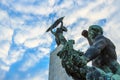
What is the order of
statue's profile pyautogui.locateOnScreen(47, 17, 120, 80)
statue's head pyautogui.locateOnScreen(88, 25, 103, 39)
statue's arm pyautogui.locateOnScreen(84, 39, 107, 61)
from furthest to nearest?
statue's head pyautogui.locateOnScreen(88, 25, 103, 39)
statue's arm pyautogui.locateOnScreen(84, 39, 107, 61)
statue's profile pyautogui.locateOnScreen(47, 17, 120, 80)

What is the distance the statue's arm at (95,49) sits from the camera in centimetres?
550

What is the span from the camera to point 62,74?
16.5 meters

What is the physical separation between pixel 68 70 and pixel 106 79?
1.69 ft

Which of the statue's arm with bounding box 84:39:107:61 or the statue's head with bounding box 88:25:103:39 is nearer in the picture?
the statue's arm with bounding box 84:39:107:61

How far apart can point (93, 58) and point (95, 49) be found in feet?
0.45

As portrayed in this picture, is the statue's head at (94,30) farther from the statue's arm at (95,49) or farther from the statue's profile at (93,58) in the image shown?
the statue's arm at (95,49)

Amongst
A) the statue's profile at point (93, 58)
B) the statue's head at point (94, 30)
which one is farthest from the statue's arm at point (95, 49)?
the statue's head at point (94, 30)

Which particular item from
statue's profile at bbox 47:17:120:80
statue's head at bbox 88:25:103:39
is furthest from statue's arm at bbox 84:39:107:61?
statue's head at bbox 88:25:103:39

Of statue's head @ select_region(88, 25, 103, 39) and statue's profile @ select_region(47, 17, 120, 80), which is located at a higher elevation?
statue's head @ select_region(88, 25, 103, 39)

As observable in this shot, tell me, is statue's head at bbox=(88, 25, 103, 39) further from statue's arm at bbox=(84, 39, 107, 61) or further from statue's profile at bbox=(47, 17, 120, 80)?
statue's arm at bbox=(84, 39, 107, 61)

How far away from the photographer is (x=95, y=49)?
561 cm

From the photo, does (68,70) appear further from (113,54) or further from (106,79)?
(113,54)

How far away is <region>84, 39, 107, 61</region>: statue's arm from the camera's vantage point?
5.50 meters

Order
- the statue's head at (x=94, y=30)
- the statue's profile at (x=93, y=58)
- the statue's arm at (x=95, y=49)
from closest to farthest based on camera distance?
the statue's profile at (x=93, y=58) → the statue's arm at (x=95, y=49) → the statue's head at (x=94, y=30)
